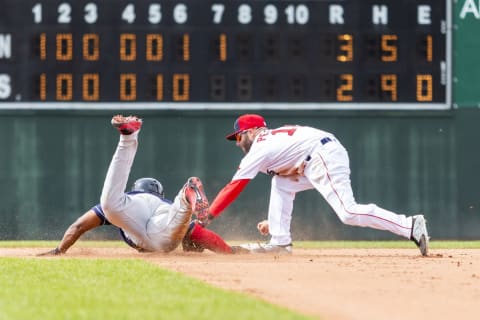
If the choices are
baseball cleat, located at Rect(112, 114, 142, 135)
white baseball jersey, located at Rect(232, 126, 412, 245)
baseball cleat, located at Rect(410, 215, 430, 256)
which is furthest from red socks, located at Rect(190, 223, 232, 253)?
baseball cleat, located at Rect(410, 215, 430, 256)

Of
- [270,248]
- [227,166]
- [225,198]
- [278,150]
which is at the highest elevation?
[278,150]

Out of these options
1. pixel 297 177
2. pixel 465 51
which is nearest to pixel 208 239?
pixel 297 177

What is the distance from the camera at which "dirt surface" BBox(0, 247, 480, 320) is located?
5590 mm

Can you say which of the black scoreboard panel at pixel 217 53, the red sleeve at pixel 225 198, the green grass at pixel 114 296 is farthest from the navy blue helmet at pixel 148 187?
the black scoreboard panel at pixel 217 53

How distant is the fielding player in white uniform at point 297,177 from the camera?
28.6ft

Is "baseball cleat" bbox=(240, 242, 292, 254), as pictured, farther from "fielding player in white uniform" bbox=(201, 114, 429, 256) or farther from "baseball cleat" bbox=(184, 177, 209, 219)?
"baseball cleat" bbox=(184, 177, 209, 219)

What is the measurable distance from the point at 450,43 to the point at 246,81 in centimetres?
256

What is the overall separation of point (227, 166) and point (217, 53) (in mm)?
1480

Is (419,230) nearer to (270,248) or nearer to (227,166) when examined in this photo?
(270,248)

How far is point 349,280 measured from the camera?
23.0ft

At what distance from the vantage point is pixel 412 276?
7289mm

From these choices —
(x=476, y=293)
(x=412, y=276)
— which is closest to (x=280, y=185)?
(x=412, y=276)

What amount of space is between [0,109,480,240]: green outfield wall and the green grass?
5.94 meters

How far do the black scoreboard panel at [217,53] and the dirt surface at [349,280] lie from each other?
3.90 meters
